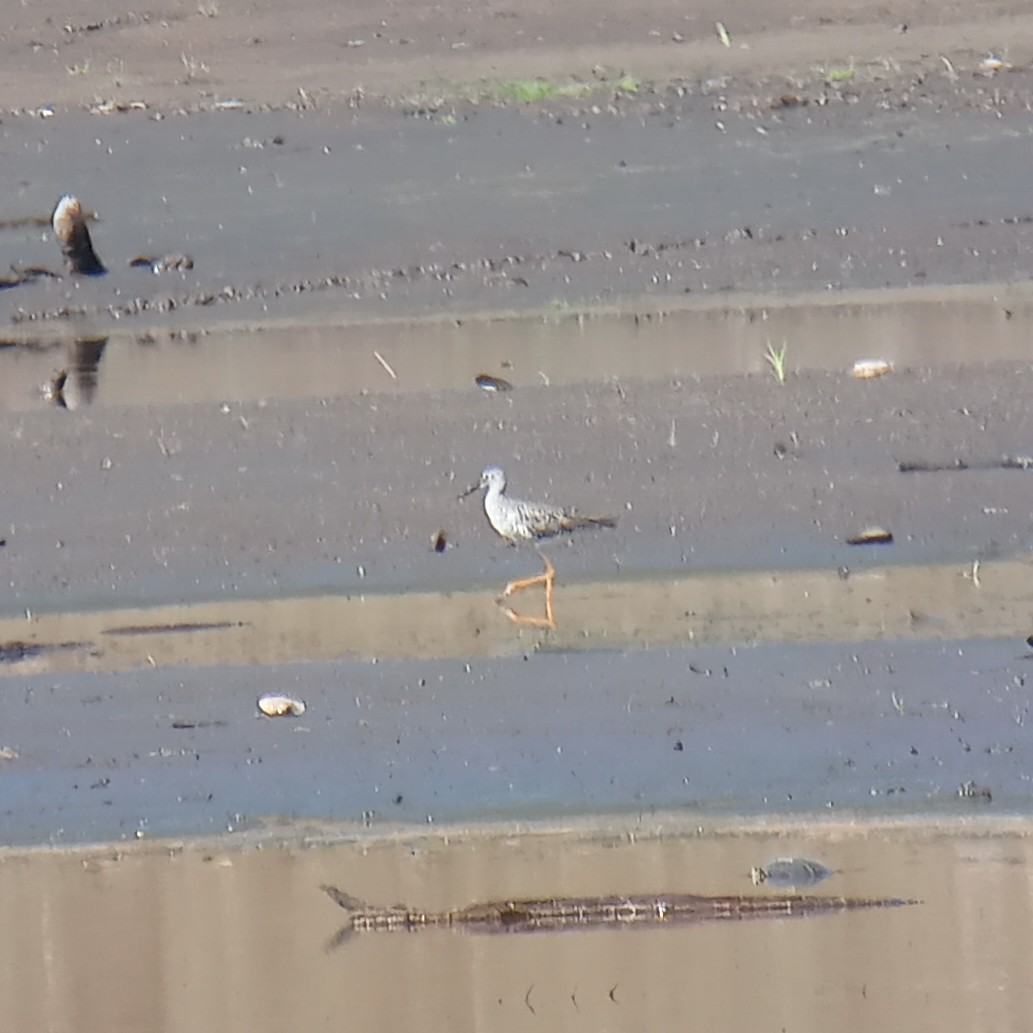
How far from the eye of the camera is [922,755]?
226 inches

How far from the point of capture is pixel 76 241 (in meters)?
9.29

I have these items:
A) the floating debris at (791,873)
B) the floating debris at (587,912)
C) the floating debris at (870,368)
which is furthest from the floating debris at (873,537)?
the floating debris at (587,912)

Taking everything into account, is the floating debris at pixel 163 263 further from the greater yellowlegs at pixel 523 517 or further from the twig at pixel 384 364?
the greater yellowlegs at pixel 523 517

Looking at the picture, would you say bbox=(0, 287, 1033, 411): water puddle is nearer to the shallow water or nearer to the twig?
the twig

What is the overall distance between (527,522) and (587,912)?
189 cm

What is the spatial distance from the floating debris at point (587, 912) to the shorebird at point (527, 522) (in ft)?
4.52

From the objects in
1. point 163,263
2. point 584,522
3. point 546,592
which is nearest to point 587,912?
point 546,592

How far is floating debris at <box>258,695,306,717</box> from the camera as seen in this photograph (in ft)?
20.2

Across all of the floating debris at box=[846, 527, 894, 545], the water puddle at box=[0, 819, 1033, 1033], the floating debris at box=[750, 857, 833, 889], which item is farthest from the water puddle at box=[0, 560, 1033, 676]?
the floating debris at box=[750, 857, 833, 889]

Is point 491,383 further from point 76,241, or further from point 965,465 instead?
point 76,241

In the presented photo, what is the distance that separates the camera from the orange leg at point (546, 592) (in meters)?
6.53

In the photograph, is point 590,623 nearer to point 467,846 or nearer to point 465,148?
point 467,846

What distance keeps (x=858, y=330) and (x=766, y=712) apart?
9.38ft

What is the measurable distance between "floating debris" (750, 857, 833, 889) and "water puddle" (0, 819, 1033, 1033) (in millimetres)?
28
